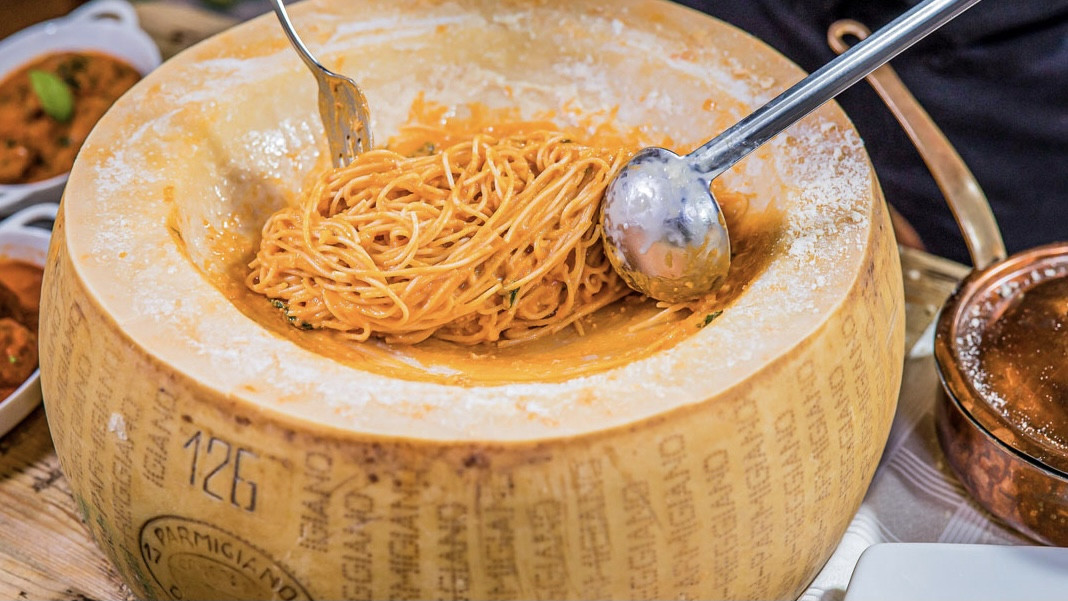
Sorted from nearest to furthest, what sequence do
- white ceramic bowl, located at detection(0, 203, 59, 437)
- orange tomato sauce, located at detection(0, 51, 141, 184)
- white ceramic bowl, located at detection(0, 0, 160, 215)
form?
white ceramic bowl, located at detection(0, 203, 59, 437) → orange tomato sauce, located at detection(0, 51, 141, 184) → white ceramic bowl, located at detection(0, 0, 160, 215)

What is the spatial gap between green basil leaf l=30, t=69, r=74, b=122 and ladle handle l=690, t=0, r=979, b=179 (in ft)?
5.87

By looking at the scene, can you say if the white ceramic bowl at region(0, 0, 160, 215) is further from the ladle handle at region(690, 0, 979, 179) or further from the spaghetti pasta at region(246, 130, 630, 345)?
the ladle handle at region(690, 0, 979, 179)

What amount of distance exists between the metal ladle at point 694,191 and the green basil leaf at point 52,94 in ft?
5.38

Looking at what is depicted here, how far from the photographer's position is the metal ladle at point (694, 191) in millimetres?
1175

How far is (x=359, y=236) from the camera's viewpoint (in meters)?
1.39

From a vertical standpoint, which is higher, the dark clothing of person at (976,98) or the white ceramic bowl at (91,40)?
the white ceramic bowl at (91,40)

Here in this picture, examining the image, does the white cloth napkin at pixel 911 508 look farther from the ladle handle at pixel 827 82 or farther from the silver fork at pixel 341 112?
the silver fork at pixel 341 112

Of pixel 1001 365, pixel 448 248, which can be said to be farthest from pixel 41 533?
pixel 1001 365

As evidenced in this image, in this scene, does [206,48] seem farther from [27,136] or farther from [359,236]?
[27,136]

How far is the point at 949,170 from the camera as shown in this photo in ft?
5.32

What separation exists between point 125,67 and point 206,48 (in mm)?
1134

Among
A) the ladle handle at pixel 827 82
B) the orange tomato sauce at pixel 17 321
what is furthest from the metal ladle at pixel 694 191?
the orange tomato sauce at pixel 17 321

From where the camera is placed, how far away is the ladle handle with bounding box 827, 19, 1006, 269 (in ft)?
5.30

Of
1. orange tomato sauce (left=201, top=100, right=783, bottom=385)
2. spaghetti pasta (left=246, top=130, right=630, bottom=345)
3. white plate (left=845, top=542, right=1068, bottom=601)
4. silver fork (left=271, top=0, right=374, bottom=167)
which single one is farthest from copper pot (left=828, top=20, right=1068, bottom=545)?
silver fork (left=271, top=0, right=374, bottom=167)
